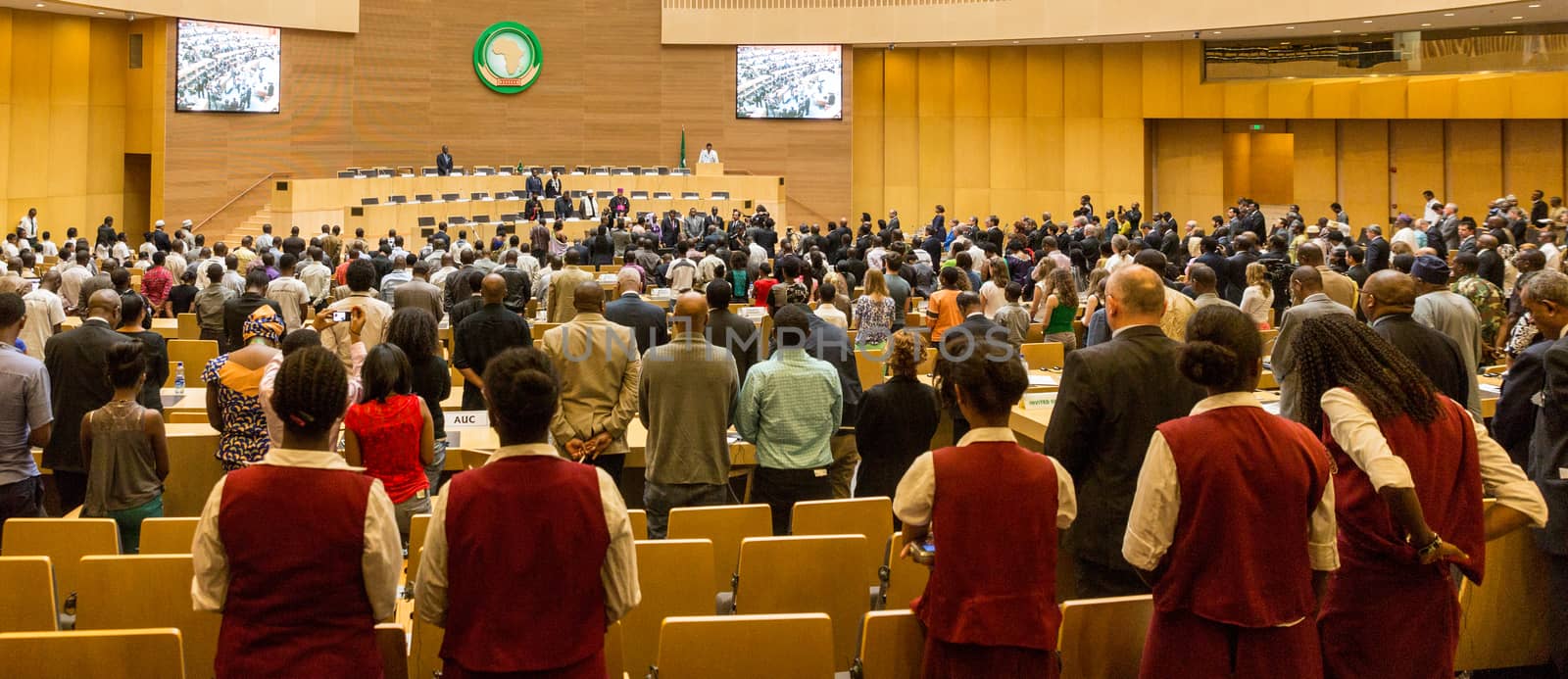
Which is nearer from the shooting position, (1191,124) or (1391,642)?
(1391,642)

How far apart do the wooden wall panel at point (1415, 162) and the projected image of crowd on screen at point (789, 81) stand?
11195mm

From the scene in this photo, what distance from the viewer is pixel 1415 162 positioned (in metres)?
26.0

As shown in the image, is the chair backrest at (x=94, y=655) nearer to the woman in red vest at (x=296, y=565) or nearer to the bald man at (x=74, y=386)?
the woman in red vest at (x=296, y=565)

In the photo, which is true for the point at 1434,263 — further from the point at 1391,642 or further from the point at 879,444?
the point at 1391,642

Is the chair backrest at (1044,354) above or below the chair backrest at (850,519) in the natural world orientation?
above

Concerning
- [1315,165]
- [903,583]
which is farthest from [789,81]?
[903,583]

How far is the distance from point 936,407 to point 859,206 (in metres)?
25.4

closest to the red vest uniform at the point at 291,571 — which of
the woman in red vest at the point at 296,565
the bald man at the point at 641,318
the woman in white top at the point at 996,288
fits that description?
the woman in red vest at the point at 296,565

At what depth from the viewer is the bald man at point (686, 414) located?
6.10 m

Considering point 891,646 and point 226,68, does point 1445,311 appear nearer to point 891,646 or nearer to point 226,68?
point 891,646

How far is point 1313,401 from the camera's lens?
389 centimetres

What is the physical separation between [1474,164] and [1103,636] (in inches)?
972

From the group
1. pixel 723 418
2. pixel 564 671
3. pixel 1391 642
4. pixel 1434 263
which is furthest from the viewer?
pixel 1434 263

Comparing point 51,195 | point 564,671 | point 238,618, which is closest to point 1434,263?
point 564,671
